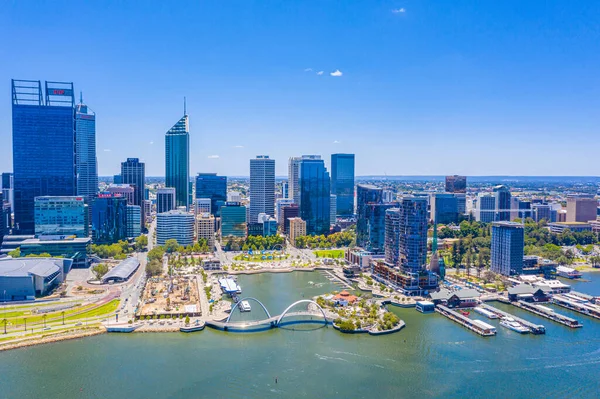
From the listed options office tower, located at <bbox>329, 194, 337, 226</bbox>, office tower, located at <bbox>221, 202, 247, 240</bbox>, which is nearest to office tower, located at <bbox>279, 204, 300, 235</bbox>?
office tower, located at <bbox>221, 202, 247, 240</bbox>

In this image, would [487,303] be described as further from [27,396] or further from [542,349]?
[27,396]

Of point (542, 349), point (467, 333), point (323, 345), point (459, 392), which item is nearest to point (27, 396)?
point (323, 345)

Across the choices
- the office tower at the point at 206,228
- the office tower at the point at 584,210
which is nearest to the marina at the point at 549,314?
the office tower at the point at 206,228

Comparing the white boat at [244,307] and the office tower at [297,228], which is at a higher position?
the office tower at [297,228]

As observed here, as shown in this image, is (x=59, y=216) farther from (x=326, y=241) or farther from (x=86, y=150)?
(x=326, y=241)

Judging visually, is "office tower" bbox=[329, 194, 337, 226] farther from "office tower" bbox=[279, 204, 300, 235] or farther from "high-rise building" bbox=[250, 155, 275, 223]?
"office tower" bbox=[279, 204, 300, 235]

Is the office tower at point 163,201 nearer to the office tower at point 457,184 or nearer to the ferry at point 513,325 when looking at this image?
the office tower at point 457,184

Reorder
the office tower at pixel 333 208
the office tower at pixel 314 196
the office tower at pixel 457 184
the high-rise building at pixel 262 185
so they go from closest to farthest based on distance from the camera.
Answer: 1. the office tower at pixel 314 196
2. the high-rise building at pixel 262 185
3. the office tower at pixel 333 208
4. the office tower at pixel 457 184
